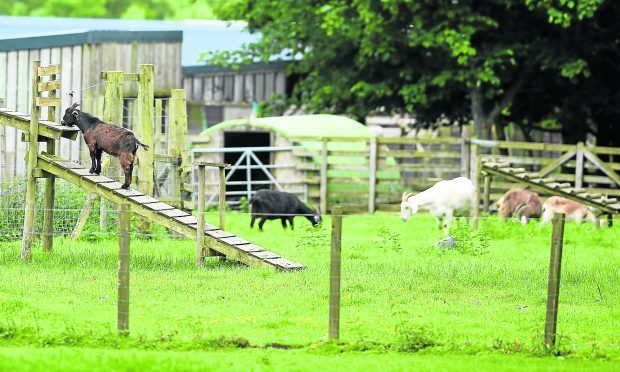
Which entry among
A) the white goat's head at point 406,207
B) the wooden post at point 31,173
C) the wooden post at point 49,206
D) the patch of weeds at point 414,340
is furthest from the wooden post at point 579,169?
the patch of weeds at point 414,340

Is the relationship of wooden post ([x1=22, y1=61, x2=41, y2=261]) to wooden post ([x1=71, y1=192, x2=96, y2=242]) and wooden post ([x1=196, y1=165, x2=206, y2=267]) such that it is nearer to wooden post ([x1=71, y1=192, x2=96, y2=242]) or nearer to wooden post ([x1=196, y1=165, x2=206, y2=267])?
wooden post ([x1=71, y1=192, x2=96, y2=242])

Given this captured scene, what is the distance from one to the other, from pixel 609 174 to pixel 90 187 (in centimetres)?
1532

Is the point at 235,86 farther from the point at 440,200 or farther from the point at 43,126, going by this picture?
the point at 43,126

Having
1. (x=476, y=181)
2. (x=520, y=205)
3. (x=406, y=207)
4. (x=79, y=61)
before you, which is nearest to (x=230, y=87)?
(x=79, y=61)

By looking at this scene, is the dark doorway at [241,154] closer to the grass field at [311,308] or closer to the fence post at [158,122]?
the fence post at [158,122]

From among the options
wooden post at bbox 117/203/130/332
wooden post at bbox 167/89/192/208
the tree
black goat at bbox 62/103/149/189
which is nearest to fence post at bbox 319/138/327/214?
Answer: the tree

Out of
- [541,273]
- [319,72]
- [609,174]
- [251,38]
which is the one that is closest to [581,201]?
[609,174]

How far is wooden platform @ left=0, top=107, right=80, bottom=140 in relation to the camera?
18.5 metres

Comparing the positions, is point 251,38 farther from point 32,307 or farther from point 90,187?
point 32,307

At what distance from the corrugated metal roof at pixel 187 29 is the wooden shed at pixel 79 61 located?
2875 mm

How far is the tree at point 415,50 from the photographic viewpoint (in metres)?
31.6

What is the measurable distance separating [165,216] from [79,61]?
43.0 feet

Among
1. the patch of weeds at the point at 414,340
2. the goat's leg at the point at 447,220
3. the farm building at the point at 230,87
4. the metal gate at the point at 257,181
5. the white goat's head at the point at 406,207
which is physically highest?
the farm building at the point at 230,87

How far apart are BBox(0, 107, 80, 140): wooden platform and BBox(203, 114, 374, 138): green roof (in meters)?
12.9
